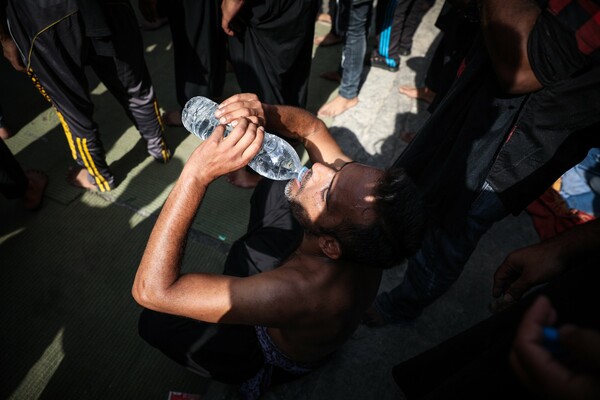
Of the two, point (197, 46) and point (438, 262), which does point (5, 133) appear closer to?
point (197, 46)

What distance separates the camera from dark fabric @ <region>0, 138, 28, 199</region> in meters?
2.43

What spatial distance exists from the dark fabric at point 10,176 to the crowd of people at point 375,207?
0.07ft

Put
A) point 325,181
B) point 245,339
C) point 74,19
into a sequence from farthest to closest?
1. point 74,19
2. point 245,339
3. point 325,181

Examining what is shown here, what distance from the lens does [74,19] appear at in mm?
1987

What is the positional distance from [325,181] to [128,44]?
1875mm

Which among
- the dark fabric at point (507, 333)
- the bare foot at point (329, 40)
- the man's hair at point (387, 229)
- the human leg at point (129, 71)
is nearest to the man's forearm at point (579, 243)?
the dark fabric at point (507, 333)

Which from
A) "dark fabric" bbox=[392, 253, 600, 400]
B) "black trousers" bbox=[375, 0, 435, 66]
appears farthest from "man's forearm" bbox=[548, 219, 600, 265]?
"black trousers" bbox=[375, 0, 435, 66]

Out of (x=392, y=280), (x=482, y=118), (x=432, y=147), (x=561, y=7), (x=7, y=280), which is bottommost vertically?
(x=392, y=280)

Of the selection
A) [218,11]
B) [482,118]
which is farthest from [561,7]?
[218,11]

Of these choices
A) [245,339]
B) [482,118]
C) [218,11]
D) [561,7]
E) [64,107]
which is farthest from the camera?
[218,11]

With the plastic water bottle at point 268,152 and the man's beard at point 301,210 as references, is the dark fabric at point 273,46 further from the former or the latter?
the man's beard at point 301,210

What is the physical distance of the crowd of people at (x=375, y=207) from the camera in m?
1.01

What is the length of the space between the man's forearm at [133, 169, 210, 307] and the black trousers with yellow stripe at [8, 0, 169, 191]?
1518 millimetres

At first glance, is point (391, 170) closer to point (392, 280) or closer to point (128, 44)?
point (392, 280)
